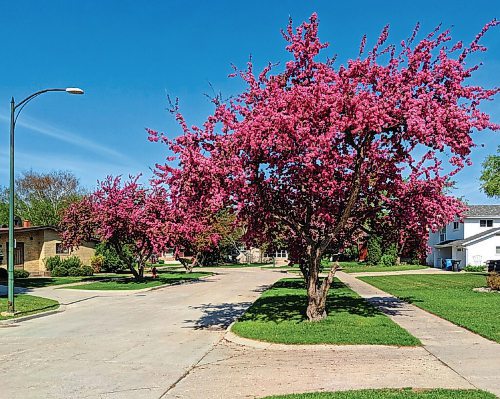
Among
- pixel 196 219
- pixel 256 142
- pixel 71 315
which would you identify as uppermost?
pixel 256 142

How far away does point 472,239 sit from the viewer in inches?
2115

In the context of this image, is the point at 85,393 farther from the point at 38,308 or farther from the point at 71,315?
the point at 38,308

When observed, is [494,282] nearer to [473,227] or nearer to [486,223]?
[473,227]

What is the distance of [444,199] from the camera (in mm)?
15453

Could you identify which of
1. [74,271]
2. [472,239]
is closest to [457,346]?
[74,271]

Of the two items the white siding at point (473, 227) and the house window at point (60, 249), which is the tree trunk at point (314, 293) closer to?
the house window at point (60, 249)

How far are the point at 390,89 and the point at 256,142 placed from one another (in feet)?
10.3

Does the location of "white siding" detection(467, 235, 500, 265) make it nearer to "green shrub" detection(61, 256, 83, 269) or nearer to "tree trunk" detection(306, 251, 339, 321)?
"green shrub" detection(61, 256, 83, 269)

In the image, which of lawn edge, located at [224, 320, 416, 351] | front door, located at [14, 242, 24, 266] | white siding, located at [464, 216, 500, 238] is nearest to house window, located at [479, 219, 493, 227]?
white siding, located at [464, 216, 500, 238]

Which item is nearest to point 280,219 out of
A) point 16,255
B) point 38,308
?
point 38,308

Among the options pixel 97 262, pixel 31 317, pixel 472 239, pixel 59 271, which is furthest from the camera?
pixel 472 239

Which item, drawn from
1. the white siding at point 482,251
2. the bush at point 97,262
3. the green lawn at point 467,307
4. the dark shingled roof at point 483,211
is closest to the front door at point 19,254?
the bush at point 97,262

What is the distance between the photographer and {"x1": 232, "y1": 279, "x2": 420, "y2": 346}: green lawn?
40.2ft

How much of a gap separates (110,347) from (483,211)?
53983 mm
